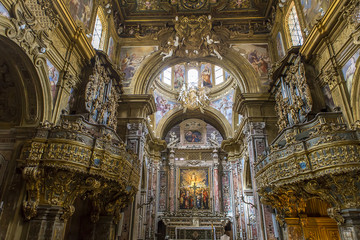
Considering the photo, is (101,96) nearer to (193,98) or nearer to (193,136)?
(193,98)

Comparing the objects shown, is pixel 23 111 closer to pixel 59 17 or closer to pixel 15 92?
pixel 15 92

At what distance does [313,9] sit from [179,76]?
1450 cm

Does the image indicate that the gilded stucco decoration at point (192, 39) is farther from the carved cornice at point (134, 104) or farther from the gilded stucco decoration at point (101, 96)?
the gilded stucco decoration at point (101, 96)

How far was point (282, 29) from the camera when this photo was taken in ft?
44.1

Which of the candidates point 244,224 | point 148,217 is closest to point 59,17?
point 148,217

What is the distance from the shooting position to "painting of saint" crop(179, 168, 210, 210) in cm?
2228

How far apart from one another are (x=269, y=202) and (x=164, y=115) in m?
13.9

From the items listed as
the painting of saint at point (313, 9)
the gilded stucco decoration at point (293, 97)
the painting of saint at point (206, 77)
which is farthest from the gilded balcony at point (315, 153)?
the painting of saint at point (206, 77)

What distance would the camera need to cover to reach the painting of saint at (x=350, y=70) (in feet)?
25.5

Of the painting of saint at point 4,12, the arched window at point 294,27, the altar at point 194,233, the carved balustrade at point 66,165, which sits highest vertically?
the arched window at point 294,27

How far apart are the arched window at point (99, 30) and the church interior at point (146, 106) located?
81 millimetres

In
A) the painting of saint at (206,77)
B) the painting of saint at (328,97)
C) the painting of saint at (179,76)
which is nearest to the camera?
the painting of saint at (328,97)

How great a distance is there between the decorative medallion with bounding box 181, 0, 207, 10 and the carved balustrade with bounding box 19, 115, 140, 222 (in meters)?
9.88

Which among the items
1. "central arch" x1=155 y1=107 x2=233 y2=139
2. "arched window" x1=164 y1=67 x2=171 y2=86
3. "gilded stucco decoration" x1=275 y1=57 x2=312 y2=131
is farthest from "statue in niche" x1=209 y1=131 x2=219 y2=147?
"gilded stucco decoration" x1=275 y1=57 x2=312 y2=131
